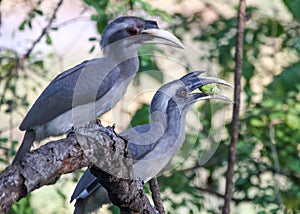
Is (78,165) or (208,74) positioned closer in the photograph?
(78,165)

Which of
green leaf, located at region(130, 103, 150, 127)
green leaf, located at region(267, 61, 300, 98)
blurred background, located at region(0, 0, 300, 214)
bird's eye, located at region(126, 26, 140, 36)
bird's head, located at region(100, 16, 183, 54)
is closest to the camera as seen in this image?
bird's head, located at region(100, 16, 183, 54)

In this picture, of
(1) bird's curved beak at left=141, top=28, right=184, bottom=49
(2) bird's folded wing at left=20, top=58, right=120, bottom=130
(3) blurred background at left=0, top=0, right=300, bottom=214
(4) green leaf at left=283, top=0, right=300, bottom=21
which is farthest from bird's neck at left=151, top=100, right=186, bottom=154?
(4) green leaf at left=283, top=0, right=300, bottom=21

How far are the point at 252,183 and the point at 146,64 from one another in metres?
1.12

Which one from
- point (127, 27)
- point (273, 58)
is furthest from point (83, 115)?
point (273, 58)

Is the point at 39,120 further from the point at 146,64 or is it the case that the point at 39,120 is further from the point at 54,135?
the point at 146,64

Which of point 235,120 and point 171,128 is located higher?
point 171,128

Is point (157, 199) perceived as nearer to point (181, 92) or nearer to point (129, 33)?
point (181, 92)

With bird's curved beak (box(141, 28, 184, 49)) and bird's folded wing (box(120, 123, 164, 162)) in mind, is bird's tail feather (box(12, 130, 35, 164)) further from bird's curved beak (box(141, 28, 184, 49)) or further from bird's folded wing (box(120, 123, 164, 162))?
bird's curved beak (box(141, 28, 184, 49))

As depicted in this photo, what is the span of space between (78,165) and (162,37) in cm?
130

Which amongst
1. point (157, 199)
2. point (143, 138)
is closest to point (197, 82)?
point (143, 138)

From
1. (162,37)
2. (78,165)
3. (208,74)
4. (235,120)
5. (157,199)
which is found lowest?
(208,74)

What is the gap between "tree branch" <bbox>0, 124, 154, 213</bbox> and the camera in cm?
192

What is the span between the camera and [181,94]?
3205 mm

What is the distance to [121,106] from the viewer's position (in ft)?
14.5
